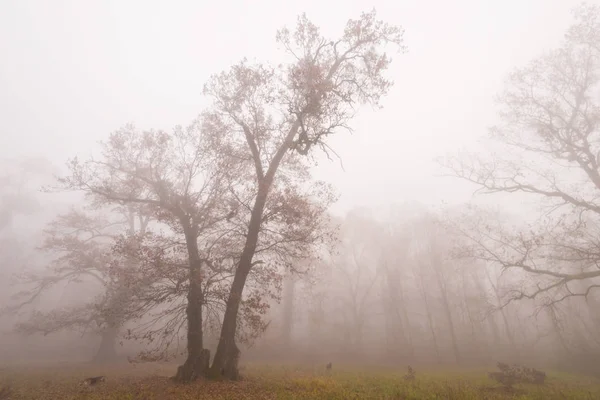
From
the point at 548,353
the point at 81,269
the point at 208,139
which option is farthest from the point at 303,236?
the point at 548,353

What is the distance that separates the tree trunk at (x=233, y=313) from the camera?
1291cm

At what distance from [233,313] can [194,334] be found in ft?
8.66

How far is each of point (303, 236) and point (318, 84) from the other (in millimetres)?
6877

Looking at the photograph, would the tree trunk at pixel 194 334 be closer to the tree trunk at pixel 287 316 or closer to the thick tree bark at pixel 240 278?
the thick tree bark at pixel 240 278

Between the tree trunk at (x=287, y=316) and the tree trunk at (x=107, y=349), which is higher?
the tree trunk at (x=287, y=316)

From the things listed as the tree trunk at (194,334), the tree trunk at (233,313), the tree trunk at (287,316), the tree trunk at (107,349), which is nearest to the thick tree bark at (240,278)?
the tree trunk at (233,313)

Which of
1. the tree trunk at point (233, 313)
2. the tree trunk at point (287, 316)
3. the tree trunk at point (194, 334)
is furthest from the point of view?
the tree trunk at point (287, 316)

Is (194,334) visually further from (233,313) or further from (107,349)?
(107,349)

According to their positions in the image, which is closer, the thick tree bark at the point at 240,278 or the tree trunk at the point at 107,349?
the thick tree bark at the point at 240,278

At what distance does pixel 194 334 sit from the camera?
14.3 meters

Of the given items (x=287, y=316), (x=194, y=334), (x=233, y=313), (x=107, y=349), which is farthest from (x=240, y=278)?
(x=287, y=316)

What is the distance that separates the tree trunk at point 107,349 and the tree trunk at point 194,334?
17.0 meters

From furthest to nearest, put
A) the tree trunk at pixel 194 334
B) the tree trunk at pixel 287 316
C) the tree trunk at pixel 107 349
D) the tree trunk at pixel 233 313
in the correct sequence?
1. the tree trunk at pixel 287 316
2. the tree trunk at pixel 107 349
3. the tree trunk at pixel 194 334
4. the tree trunk at pixel 233 313

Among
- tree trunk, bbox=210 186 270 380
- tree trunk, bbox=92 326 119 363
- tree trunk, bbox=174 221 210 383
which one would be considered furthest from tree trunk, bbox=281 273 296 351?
tree trunk, bbox=210 186 270 380
